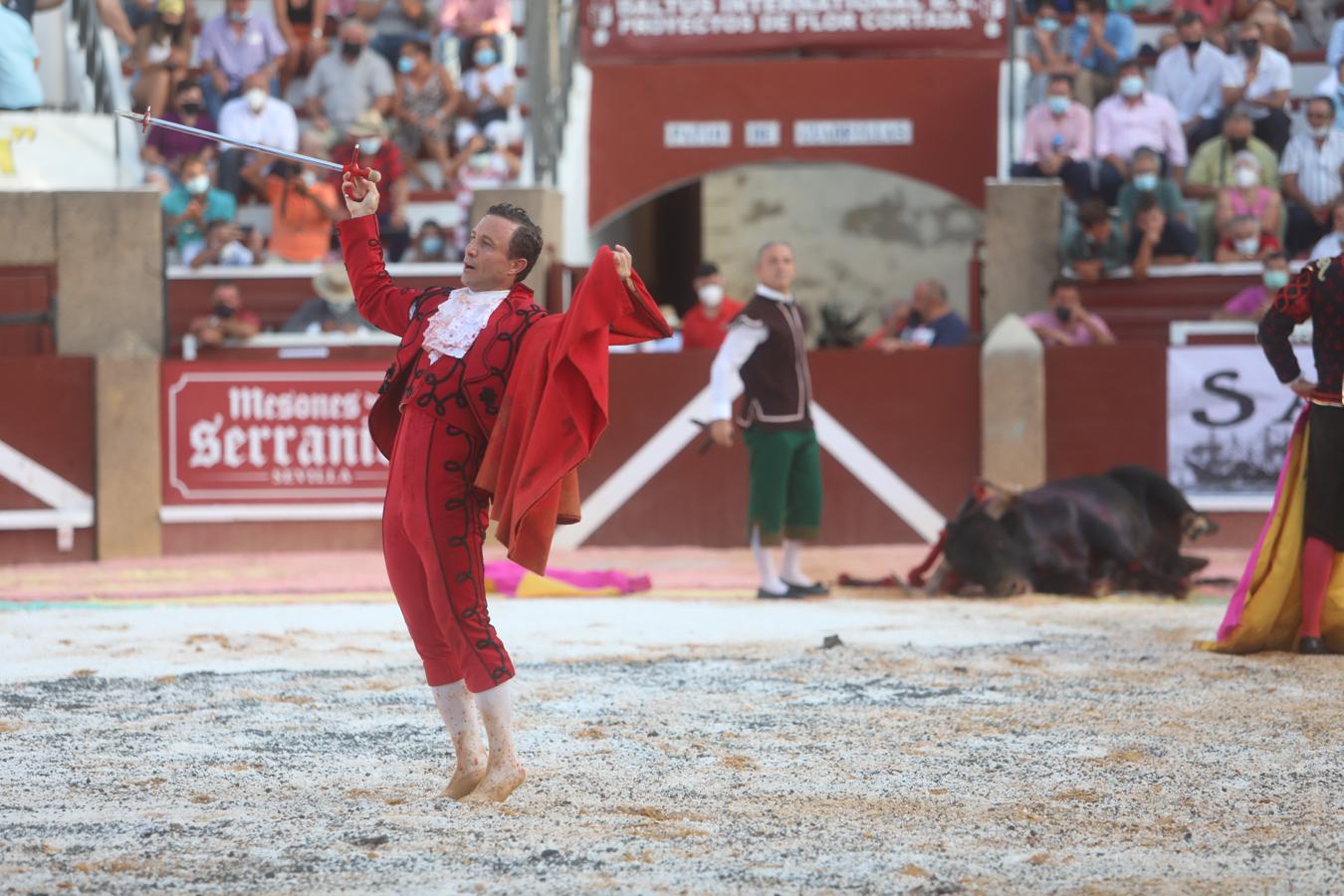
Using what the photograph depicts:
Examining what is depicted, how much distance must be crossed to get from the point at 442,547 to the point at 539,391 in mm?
420

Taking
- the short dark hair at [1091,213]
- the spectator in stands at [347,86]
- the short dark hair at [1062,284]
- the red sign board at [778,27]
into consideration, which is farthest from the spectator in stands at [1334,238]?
the spectator in stands at [347,86]

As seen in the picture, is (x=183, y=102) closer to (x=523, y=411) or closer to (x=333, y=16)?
(x=333, y=16)

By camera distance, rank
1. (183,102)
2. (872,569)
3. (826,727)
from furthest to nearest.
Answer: (183,102), (872,569), (826,727)

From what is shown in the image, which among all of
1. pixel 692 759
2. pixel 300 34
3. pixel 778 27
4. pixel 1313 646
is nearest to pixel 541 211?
pixel 778 27

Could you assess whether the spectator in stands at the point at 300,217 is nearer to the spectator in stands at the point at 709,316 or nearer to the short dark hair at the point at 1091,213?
the spectator in stands at the point at 709,316

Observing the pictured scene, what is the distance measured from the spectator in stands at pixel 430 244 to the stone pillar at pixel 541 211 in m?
0.47

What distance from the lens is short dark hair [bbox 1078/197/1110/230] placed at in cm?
1226

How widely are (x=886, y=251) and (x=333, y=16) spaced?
5.25 m

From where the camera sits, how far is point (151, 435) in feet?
37.6

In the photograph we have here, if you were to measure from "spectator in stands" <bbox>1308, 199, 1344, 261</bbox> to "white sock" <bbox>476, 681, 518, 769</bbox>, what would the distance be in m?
8.39

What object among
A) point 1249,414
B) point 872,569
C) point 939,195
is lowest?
point 872,569

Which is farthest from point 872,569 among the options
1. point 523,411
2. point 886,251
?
point 886,251

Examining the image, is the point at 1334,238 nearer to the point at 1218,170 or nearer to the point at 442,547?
the point at 1218,170

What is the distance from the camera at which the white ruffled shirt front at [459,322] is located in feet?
15.1
